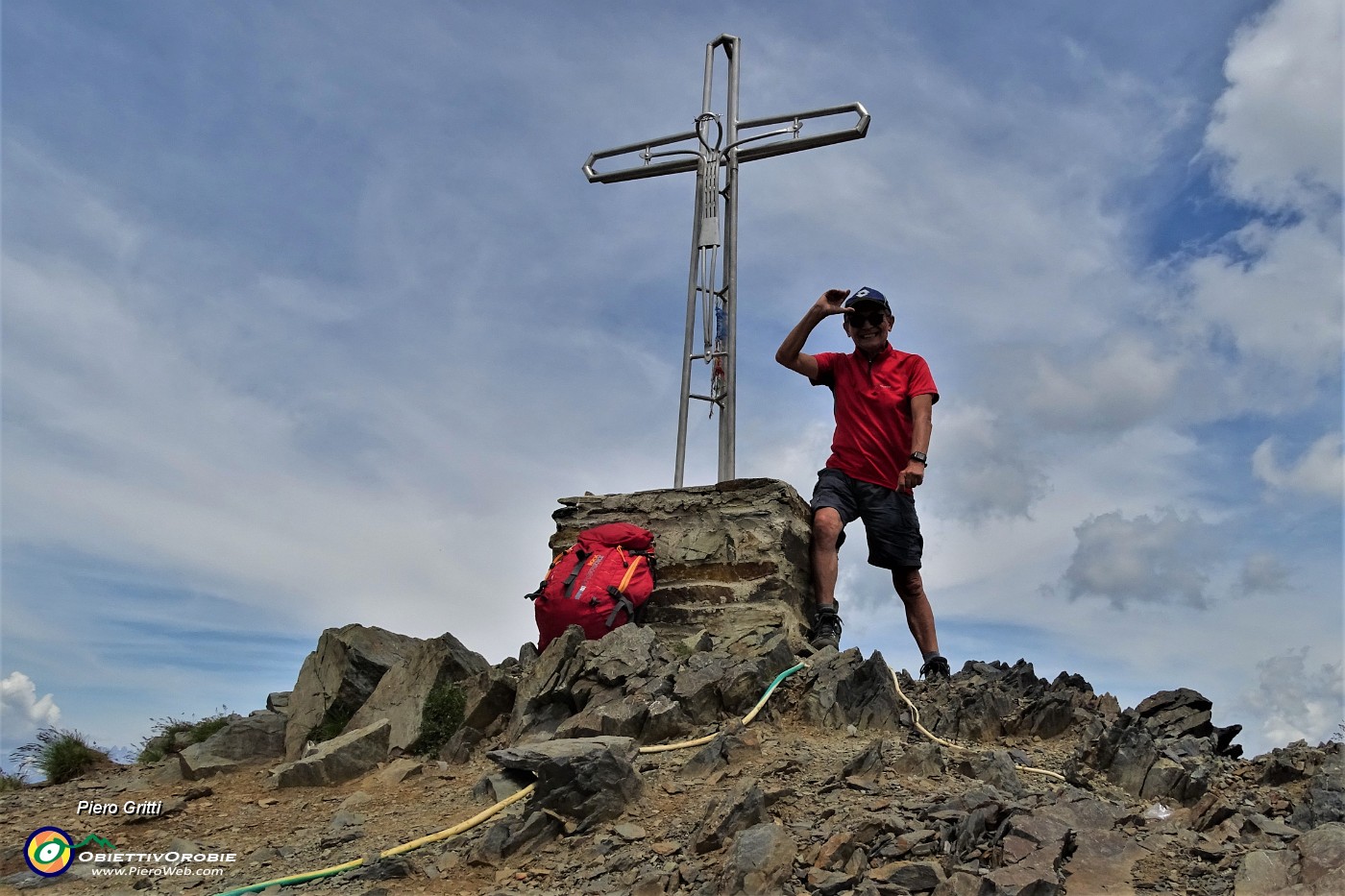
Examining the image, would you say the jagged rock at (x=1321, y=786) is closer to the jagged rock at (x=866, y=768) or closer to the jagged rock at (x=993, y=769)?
the jagged rock at (x=993, y=769)

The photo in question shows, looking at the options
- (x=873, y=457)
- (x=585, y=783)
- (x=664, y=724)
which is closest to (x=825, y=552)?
(x=873, y=457)

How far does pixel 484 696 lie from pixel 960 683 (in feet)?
11.3

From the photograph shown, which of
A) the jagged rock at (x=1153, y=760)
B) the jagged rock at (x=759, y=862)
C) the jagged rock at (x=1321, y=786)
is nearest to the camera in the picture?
the jagged rock at (x=759, y=862)

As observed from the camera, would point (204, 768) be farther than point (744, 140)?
No

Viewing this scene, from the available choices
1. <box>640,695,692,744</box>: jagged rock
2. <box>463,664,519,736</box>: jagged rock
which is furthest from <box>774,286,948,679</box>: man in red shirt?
<box>463,664,519,736</box>: jagged rock

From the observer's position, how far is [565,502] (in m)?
8.97

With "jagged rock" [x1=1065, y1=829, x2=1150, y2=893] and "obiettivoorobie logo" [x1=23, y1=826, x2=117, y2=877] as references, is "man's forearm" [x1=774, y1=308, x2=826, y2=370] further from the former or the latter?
"obiettivoorobie logo" [x1=23, y1=826, x2=117, y2=877]

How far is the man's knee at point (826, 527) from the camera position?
773 centimetres

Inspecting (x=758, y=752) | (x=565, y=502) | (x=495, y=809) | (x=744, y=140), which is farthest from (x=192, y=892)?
(x=744, y=140)

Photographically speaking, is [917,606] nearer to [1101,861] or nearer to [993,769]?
[993,769]

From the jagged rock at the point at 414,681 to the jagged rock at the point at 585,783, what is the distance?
2472 millimetres

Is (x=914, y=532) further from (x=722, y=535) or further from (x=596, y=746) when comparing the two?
(x=596, y=746)

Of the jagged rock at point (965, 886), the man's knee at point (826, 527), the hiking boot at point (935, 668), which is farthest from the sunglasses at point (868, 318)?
the jagged rock at point (965, 886)

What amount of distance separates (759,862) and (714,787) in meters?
1.30
